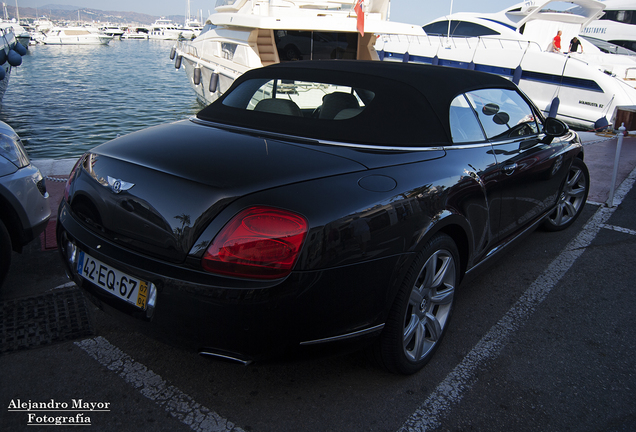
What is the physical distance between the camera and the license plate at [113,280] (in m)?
1.96

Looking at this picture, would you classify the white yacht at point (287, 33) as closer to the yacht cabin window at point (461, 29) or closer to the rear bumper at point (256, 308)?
the yacht cabin window at point (461, 29)

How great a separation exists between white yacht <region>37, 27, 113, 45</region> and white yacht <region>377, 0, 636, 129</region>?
225ft

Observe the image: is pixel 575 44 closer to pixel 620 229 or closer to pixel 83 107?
pixel 620 229

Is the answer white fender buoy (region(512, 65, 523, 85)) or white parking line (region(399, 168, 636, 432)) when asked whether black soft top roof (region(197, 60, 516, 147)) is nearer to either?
white parking line (region(399, 168, 636, 432))

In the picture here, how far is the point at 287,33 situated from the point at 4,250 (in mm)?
10284

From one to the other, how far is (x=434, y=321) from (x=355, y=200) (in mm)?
946

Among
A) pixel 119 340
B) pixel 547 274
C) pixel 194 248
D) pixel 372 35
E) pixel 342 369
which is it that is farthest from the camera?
pixel 372 35

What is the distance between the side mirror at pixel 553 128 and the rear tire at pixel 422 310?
1757 millimetres

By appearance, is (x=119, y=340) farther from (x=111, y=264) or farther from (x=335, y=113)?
(x=335, y=113)

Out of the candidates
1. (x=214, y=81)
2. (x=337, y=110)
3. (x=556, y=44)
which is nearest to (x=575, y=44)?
(x=556, y=44)

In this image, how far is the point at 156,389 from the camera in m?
2.27

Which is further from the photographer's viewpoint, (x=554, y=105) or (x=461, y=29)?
(x=461, y=29)

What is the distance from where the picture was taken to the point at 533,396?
2.30 m

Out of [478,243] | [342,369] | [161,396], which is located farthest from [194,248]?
[478,243]
